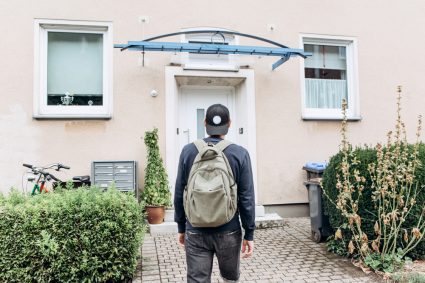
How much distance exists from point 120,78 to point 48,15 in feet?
5.83

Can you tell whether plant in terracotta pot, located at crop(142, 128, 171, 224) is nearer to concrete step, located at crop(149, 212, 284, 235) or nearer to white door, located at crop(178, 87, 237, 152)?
concrete step, located at crop(149, 212, 284, 235)

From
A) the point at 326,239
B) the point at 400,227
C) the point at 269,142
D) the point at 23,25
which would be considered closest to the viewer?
the point at 400,227

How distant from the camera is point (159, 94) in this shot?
7.29m

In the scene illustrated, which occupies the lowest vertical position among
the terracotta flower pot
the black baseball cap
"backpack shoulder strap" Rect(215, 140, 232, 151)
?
the terracotta flower pot

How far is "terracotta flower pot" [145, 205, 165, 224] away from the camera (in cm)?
653

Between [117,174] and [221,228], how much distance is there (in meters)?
4.47

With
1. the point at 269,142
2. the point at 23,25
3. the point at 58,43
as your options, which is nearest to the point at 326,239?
the point at 269,142

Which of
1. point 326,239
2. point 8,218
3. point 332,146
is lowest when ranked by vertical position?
point 326,239

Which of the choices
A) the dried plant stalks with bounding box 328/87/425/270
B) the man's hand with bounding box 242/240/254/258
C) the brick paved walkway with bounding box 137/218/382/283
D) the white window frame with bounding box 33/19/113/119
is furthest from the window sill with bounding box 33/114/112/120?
the man's hand with bounding box 242/240/254/258

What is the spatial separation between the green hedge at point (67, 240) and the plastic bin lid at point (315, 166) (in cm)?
425

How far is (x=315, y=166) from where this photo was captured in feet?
24.1

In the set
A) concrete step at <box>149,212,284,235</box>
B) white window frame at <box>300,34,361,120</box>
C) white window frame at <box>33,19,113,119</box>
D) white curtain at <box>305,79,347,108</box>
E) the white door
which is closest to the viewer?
concrete step at <box>149,212,284,235</box>

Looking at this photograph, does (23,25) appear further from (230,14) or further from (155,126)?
(230,14)

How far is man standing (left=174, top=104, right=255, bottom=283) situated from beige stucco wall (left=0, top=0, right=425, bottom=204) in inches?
173
